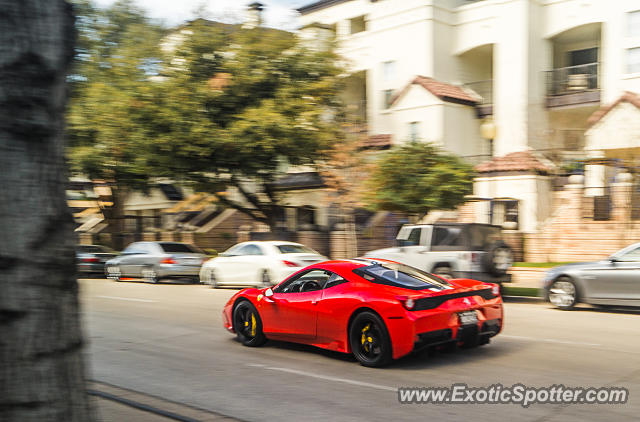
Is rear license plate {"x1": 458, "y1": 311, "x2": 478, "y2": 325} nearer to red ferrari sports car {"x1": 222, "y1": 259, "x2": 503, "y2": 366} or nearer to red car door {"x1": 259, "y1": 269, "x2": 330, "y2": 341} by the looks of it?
red ferrari sports car {"x1": 222, "y1": 259, "x2": 503, "y2": 366}

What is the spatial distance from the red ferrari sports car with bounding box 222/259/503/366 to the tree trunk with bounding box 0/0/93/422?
5077 millimetres

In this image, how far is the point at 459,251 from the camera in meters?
15.6

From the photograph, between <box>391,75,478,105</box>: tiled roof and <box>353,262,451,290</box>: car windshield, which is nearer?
<box>353,262,451,290</box>: car windshield

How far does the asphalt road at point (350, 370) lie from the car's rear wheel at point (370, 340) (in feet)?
0.47

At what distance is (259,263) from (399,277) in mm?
11123

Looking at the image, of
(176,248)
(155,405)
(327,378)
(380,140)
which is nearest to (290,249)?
(176,248)

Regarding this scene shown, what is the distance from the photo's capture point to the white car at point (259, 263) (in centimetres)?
1895

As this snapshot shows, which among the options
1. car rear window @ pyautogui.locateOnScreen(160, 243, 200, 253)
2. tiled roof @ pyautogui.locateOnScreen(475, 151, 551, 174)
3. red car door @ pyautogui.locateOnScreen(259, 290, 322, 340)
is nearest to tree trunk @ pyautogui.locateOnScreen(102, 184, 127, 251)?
car rear window @ pyautogui.locateOnScreen(160, 243, 200, 253)

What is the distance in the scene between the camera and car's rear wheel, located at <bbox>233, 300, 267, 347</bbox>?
32.4 feet

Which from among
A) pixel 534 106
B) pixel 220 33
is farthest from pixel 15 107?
pixel 534 106

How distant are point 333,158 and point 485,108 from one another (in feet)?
33.9

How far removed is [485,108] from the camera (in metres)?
32.0

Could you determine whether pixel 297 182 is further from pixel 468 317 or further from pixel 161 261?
pixel 468 317

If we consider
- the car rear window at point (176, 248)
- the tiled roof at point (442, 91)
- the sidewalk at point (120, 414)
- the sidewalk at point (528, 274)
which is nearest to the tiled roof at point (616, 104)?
the tiled roof at point (442, 91)
